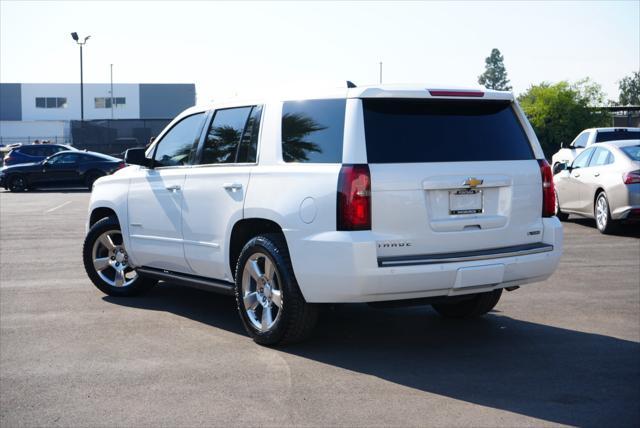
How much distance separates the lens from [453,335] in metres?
7.02

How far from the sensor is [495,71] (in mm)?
150500

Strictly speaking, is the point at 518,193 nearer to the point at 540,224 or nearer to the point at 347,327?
the point at 540,224

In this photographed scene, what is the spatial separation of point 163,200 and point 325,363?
102 inches

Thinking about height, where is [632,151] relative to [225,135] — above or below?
below

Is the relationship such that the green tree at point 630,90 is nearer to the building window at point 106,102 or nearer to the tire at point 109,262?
the building window at point 106,102

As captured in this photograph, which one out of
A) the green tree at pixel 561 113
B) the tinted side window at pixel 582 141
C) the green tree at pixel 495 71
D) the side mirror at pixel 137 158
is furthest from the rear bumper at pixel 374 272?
the green tree at pixel 495 71

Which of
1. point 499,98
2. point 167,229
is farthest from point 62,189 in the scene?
point 499,98

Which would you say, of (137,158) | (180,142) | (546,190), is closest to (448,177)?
(546,190)

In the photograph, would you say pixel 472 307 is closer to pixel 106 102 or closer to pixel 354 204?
pixel 354 204

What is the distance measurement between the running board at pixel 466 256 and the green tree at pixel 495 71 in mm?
146978

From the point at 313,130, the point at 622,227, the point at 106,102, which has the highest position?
the point at 106,102

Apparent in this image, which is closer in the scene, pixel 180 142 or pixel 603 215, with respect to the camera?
pixel 180 142

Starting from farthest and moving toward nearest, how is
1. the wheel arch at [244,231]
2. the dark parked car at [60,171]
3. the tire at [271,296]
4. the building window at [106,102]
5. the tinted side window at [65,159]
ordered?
1. the building window at [106,102]
2. the tinted side window at [65,159]
3. the dark parked car at [60,171]
4. the wheel arch at [244,231]
5. the tire at [271,296]

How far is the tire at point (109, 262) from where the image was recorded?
8.98 metres
